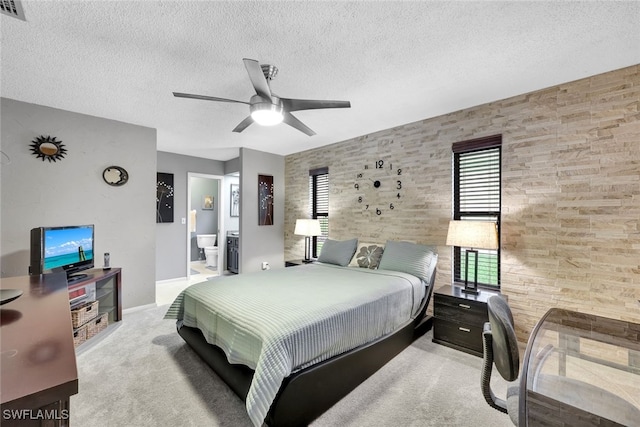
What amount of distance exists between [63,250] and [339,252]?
10.3ft

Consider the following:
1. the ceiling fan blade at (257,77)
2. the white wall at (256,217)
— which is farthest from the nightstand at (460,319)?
the white wall at (256,217)

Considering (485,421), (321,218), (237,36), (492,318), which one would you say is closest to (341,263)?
(321,218)

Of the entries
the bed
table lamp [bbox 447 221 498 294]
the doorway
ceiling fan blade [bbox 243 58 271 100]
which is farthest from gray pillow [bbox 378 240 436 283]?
the doorway

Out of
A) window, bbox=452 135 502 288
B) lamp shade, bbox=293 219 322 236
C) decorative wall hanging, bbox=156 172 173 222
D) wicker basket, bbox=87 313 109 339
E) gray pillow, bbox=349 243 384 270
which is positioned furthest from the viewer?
decorative wall hanging, bbox=156 172 173 222

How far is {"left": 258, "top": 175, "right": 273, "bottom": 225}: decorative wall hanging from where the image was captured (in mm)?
5266

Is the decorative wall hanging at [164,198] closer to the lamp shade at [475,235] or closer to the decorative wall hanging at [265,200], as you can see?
the decorative wall hanging at [265,200]

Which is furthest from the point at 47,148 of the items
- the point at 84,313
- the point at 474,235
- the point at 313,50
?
the point at 474,235

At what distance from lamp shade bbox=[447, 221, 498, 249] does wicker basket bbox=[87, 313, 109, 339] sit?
3.85 meters

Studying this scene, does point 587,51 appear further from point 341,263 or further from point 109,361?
point 109,361

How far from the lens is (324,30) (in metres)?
1.87

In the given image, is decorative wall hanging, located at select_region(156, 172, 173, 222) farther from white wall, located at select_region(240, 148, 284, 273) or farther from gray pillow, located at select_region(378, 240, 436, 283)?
gray pillow, located at select_region(378, 240, 436, 283)

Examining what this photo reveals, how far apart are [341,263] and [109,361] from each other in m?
2.66

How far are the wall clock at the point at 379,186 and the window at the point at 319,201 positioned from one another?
0.75 m

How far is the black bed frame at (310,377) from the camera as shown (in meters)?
1.65
